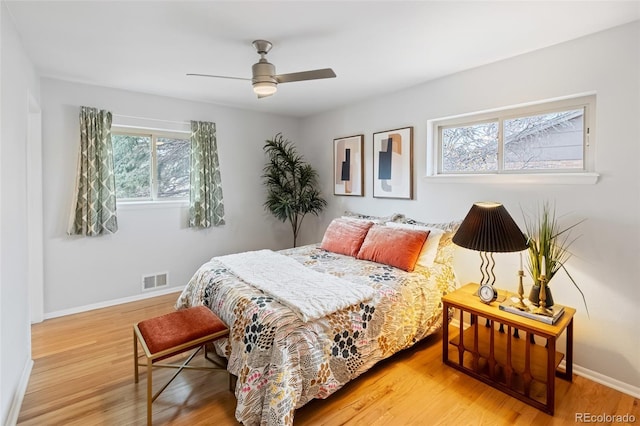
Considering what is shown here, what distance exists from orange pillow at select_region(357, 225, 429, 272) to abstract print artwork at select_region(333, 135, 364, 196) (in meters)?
1.14

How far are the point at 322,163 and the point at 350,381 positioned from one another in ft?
10.1

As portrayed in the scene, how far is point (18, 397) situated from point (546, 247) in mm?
3535

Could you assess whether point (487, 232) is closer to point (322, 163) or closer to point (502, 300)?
point (502, 300)

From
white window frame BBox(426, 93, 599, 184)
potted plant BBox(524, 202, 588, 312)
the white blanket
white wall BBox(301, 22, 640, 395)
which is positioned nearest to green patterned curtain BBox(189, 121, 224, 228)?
the white blanket

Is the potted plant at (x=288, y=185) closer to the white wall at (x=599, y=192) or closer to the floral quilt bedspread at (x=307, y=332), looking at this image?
the floral quilt bedspread at (x=307, y=332)

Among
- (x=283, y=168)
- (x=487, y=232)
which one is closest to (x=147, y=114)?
(x=283, y=168)

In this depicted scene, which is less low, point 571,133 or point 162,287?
point 571,133

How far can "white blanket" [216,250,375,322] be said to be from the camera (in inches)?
77.2

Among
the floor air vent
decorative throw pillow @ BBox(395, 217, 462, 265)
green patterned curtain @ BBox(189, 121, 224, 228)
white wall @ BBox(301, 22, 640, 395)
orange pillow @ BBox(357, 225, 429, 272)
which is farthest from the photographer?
green patterned curtain @ BBox(189, 121, 224, 228)

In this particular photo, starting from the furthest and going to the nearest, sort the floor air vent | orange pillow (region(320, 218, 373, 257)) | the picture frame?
1. the floor air vent
2. the picture frame
3. orange pillow (region(320, 218, 373, 257))

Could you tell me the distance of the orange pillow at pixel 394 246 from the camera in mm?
2703

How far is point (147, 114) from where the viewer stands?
3.64 m

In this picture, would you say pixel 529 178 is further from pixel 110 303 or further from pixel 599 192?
pixel 110 303

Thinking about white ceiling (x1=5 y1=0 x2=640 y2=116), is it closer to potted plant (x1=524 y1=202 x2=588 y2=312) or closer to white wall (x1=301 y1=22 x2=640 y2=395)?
white wall (x1=301 y1=22 x2=640 y2=395)
